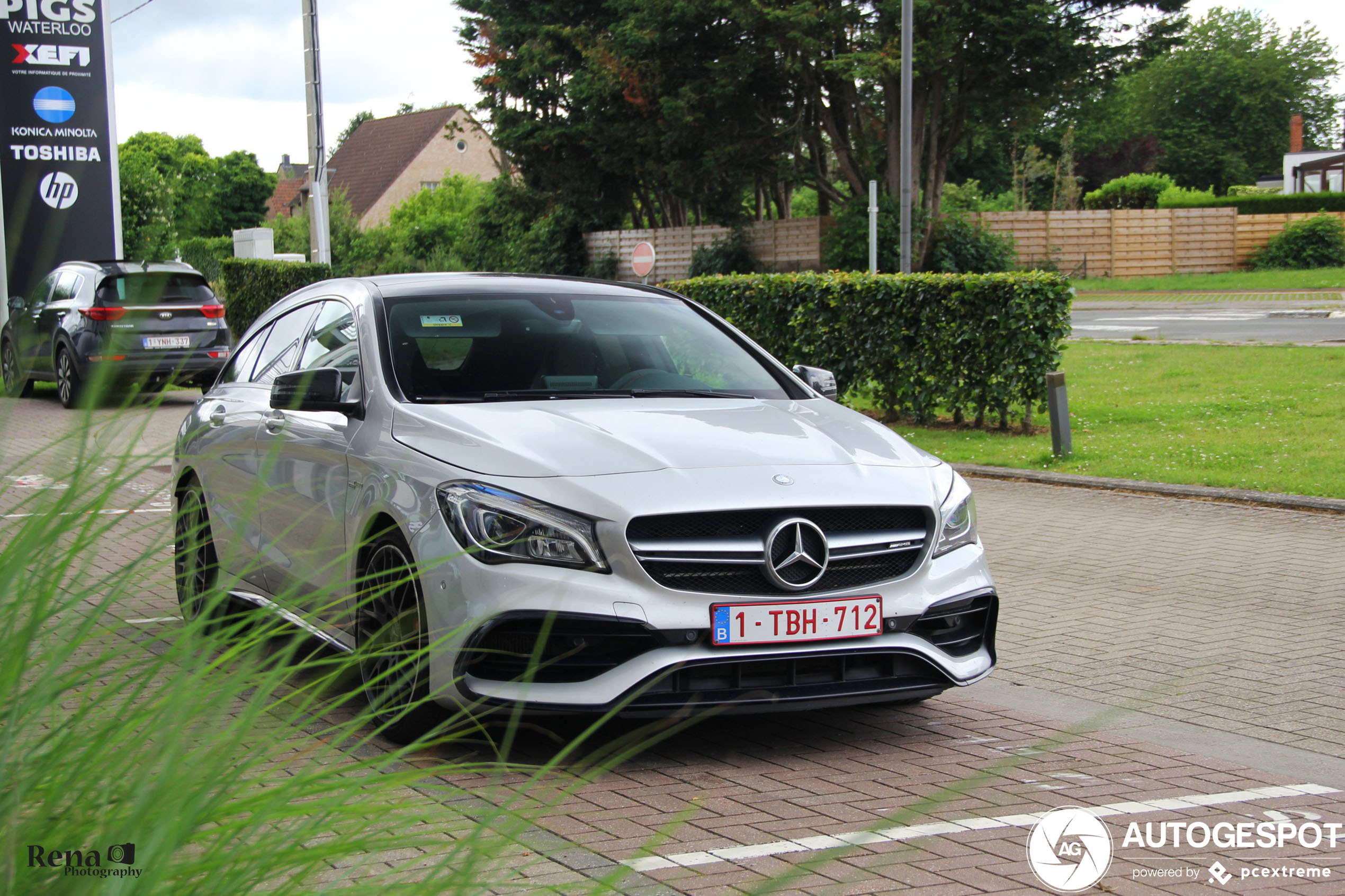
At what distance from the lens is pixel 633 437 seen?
475 cm

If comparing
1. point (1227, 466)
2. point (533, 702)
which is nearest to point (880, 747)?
point (533, 702)

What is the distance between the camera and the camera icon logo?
153 centimetres

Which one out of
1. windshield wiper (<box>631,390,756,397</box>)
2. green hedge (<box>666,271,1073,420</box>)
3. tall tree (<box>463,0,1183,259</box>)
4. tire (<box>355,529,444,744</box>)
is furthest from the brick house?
tire (<box>355,529,444,744</box>)

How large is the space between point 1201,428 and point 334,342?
10.2 meters

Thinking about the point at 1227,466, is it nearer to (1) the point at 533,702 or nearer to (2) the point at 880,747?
(2) the point at 880,747

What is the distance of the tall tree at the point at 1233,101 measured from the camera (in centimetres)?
9312

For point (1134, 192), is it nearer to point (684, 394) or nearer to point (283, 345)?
point (283, 345)

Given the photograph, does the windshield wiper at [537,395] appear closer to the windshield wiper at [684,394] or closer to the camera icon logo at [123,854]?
the windshield wiper at [684,394]

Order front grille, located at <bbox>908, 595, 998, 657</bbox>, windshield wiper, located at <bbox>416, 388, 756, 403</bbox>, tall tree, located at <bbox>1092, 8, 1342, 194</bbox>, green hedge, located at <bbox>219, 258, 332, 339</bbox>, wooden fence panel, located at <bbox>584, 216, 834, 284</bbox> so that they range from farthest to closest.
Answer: tall tree, located at <bbox>1092, 8, 1342, 194</bbox>
wooden fence panel, located at <bbox>584, 216, 834, 284</bbox>
green hedge, located at <bbox>219, 258, 332, 339</bbox>
windshield wiper, located at <bbox>416, 388, 756, 403</bbox>
front grille, located at <bbox>908, 595, 998, 657</bbox>

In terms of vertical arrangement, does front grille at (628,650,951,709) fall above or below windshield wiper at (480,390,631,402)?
below

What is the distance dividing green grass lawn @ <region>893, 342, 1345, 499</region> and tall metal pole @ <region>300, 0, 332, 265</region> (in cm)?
1621

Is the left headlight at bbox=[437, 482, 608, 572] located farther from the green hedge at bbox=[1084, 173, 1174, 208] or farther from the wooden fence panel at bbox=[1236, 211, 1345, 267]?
the green hedge at bbox=[1084, 173, 1174, 208]

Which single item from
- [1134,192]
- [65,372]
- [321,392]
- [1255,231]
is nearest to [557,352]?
[321,392]

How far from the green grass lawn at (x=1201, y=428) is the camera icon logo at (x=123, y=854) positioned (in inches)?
389
